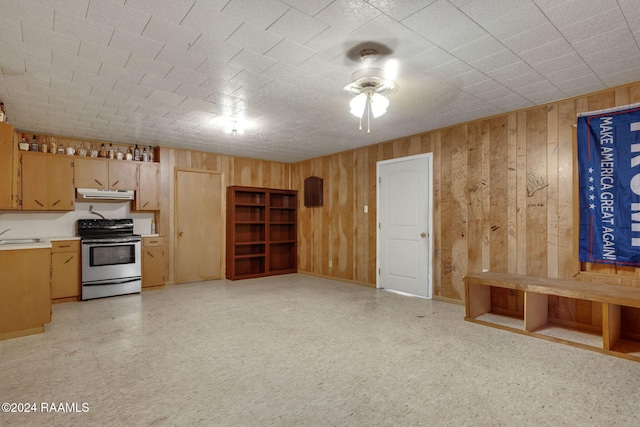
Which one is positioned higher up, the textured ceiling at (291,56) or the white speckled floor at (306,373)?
the textured ceiling at (291,56)

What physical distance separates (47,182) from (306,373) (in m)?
4.84

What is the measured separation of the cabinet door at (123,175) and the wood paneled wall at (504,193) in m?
3.95

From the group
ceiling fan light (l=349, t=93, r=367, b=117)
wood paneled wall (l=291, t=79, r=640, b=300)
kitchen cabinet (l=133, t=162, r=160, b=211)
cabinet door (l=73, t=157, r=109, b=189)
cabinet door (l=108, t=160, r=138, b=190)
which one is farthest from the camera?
kitchen cabinet (l=133, t=162, r=160, b=211)

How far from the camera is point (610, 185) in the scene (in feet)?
10.5

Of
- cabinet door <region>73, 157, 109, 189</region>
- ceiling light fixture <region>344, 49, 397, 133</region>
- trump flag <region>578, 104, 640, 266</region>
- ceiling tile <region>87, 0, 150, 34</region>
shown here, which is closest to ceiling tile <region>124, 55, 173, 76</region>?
ceiling tile <region>87, 0, 150, 34</region>

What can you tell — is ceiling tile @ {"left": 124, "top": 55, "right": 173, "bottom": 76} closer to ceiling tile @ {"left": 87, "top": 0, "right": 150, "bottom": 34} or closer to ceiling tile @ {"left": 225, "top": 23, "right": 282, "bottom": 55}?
ceiling tile @ {"left": 87, "top": 0, "right": 150, "bottom": 34}

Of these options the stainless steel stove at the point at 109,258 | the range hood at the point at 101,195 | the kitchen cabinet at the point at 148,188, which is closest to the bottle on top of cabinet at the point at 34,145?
the range hood at the point at 101,195

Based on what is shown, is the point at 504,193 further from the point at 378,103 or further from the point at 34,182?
the point at 34,182

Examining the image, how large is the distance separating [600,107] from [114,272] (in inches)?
259

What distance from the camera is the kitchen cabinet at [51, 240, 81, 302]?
464 cm

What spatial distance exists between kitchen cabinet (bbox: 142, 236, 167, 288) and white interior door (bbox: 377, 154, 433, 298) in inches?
146

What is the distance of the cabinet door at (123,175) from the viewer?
533 centimetres

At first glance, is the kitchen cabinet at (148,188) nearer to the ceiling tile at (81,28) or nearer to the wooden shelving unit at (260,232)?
the wooden shelving unit at (260,232)

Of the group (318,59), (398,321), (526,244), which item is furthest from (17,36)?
(526,244)
